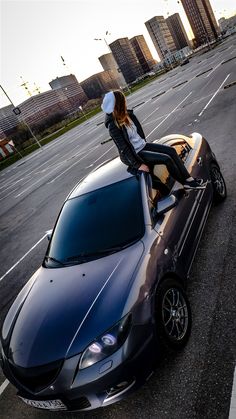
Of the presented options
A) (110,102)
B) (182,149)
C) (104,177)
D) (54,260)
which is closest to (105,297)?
(54,260)

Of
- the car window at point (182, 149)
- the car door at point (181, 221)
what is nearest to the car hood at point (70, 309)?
the car door at point (181, 221)

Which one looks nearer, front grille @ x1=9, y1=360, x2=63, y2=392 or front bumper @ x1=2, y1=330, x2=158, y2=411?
front bumper @ x1=2, y1=330, x2=158, y2=411

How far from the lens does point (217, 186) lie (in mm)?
5551

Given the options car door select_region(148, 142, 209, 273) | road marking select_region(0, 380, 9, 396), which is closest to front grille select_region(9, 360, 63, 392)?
road marking select_region(0, 380, 9, 396)

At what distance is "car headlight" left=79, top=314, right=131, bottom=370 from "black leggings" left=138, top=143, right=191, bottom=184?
2.36 m

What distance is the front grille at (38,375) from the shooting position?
261cm

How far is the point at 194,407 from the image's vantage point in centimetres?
268

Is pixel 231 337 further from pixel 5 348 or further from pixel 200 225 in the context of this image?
pixel 5 348

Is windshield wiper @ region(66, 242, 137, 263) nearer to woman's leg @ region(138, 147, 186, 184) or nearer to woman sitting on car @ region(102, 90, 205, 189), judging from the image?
woman sitting on car @ region(102, 90, 205, 189)

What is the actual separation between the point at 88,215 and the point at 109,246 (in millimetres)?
654

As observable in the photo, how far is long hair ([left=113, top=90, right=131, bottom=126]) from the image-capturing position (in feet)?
13.8

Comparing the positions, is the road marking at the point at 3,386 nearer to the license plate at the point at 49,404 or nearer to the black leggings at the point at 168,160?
the license plate at the point at 49,404

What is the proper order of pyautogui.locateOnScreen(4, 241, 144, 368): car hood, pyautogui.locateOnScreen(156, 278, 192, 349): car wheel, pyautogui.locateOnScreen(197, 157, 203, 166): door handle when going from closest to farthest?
Answer: pyautogui.locateOnScreen(4, 241, 144, 368): car hood, pyautogui.locateOnScreen(156, 278, 192, 349): car wheel, pyautogui.locateOnScreen(197, 157, 203, 166): door handle

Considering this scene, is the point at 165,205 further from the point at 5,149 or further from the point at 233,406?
the point at 5,149
